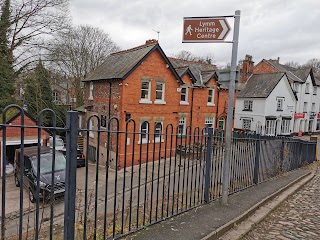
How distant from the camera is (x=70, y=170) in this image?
8.09 ft

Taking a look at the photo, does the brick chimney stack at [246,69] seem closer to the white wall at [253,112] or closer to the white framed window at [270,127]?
the white wall at [253,112]

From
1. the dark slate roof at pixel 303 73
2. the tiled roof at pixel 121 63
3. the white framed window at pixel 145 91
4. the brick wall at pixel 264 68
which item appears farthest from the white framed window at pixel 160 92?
the dark slate roof at pixel 303 73

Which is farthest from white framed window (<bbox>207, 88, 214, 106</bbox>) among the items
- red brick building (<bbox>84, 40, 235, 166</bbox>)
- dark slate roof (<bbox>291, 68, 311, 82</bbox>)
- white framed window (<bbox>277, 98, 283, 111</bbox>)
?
dark slate roof (<bbox>291, 68, 311, 82</bbox>)

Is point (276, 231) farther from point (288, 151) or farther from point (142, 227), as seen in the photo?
point (288, 151)

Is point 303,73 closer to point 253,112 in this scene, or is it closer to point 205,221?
point 253,112

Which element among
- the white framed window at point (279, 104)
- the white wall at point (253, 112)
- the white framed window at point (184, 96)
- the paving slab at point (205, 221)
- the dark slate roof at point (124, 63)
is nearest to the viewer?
the paving slab at point (205, 221)

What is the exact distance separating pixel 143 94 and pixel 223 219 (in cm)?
1381

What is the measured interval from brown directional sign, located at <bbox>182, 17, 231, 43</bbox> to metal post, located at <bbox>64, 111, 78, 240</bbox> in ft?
9.89

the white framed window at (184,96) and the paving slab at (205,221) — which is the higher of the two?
the white framed window at (184,96)

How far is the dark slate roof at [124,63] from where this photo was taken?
53.2 feet

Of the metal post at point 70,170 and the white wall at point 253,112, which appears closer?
the metal post at point 70,170

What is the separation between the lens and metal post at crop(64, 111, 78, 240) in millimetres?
2412

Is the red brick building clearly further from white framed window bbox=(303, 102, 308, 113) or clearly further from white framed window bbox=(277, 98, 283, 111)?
white framed window bbox=(303, 102, 308, 113)

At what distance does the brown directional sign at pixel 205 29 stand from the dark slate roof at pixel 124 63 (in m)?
11.5
